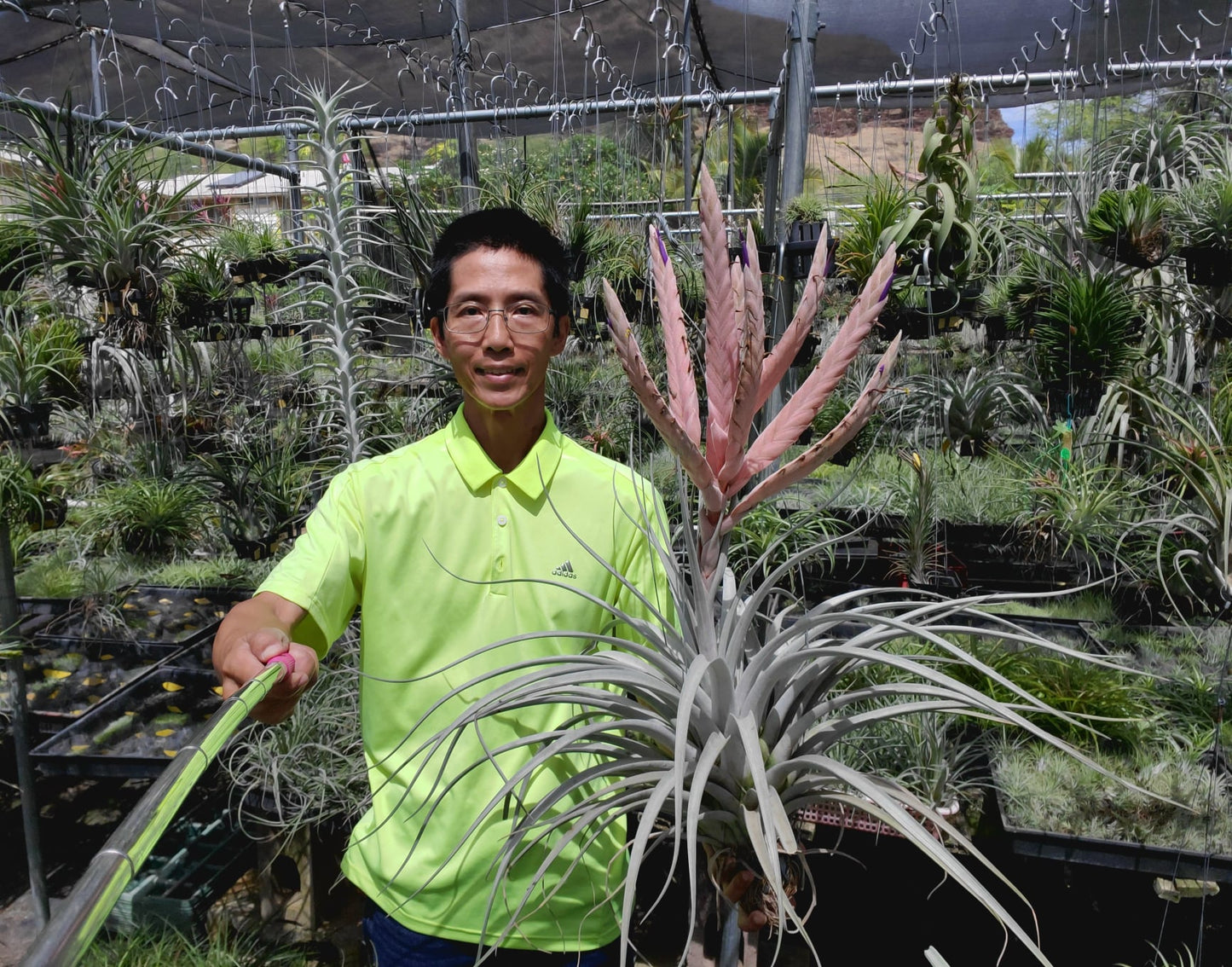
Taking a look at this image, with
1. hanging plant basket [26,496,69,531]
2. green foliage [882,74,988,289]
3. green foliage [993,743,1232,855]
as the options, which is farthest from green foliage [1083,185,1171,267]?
hanging plant basket [26,496,69,531]

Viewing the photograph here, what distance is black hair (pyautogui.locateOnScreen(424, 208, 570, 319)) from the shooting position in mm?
1118

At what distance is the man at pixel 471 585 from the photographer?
1073 millimetres

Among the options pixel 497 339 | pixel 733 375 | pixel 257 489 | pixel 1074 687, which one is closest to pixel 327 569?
pixel 497 339

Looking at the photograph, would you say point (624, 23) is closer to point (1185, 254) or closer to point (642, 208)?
point (642, 208)

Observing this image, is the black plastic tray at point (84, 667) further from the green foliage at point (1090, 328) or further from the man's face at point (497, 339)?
the green foliage at point (1090, 328)

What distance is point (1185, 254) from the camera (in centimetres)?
241

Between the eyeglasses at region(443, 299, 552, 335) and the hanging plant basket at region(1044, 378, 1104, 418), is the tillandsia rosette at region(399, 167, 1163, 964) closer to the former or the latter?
the eyeglasses at region(443, 299, 552, 335)

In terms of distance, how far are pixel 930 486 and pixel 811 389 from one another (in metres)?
2.18

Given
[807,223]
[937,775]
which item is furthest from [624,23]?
[937,775]

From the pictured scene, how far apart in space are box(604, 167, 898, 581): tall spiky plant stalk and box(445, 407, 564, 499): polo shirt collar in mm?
402

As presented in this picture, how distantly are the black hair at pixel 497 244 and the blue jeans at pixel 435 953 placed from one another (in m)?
0.78

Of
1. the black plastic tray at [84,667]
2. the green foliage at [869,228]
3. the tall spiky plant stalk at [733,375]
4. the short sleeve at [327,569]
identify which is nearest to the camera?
the tall spiky plant stalk at [733,375]

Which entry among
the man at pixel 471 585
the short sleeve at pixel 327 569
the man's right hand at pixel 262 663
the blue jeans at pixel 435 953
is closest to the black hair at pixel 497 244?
the man at pixel 471 585

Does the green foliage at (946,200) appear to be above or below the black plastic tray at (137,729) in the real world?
above
